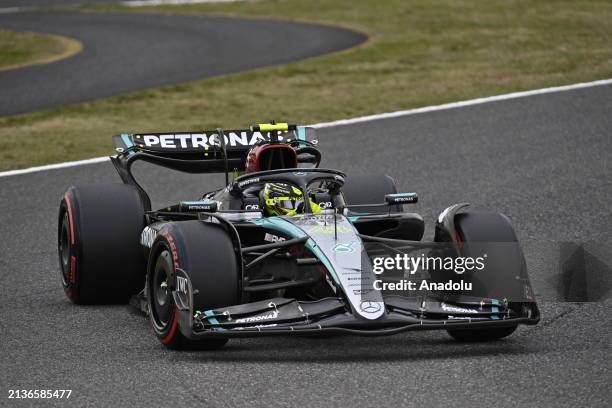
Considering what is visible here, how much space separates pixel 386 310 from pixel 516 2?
2137 centimetres

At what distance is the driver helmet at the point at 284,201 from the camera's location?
856 cm

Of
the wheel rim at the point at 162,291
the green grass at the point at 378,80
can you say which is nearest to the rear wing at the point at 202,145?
the wheel rim at the point at 162,291

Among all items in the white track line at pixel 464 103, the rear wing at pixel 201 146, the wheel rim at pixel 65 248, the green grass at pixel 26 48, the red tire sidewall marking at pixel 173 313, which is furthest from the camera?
the green grass at pixel 26 48

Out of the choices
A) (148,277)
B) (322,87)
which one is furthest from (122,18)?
(148,277)

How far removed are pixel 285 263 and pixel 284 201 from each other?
27.6 inches

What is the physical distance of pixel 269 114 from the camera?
1717 cm

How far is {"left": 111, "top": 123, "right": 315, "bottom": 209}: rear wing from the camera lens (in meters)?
10.1

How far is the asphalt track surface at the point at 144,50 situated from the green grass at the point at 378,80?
31.9 inches

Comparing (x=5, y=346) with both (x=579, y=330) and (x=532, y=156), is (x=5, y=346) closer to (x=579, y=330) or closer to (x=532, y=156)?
(x=579, y=330)

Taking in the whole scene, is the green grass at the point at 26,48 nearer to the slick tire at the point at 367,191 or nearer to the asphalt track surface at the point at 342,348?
the asphalt track surface at the point at 342,348

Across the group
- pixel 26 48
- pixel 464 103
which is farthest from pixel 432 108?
pixel 26 48

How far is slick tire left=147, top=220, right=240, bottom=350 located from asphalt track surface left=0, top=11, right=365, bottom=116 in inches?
415

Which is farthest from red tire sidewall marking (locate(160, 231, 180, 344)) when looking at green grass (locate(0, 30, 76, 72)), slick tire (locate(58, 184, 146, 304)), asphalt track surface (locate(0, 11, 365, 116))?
green grass (locate(0, 30, 76, 72))

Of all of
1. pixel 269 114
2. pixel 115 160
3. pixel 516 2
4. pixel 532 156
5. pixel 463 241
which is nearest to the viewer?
pixel 463 241
